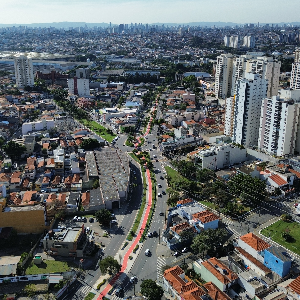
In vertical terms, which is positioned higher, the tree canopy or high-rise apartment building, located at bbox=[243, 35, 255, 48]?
high-rise apartment building, located at bbox=[243, 35, 255, 48]

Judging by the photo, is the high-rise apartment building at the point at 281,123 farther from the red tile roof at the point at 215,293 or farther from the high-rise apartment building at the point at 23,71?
the high-rise apartment building at the point at 23,71

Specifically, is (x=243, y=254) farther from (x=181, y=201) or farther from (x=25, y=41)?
(x=25, y=41)

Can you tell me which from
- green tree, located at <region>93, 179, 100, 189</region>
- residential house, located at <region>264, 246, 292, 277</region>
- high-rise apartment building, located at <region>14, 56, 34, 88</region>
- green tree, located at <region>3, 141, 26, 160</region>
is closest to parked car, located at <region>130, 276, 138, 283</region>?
residential house, located at <region>264, 246, 292, 277</region>

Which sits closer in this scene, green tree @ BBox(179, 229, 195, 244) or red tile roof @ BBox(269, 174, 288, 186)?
green tree @ BBox(179, 229, 195, 244)

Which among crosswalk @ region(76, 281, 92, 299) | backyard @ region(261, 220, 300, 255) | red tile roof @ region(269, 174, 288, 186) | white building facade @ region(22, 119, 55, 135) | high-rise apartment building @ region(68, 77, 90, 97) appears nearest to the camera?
crosswalk @ region(76, 281, 92, 299)

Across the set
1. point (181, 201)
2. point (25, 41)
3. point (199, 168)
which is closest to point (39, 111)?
point (199, 168)

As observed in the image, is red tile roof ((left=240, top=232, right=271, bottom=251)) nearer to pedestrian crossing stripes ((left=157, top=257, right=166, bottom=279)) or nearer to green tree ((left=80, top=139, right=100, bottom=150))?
pedestrian crossing stripes ((left=157, top=257, right=166, bottom=279))

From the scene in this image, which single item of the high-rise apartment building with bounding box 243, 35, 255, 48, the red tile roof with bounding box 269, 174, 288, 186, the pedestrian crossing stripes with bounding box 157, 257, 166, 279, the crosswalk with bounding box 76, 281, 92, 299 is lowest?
the crosswalk with bounding box 76, 281, 92, 299
